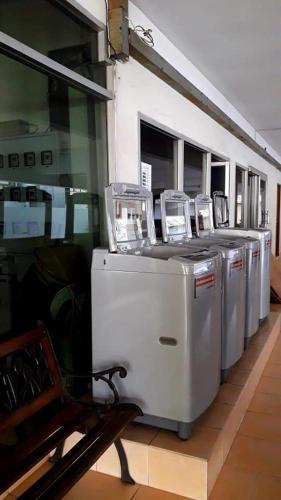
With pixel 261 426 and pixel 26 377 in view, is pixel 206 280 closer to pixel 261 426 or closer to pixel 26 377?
pixel 26 377

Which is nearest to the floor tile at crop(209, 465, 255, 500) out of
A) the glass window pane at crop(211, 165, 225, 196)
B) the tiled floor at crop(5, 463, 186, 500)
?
the tiled floor at crop(5, 463, 186, 500)

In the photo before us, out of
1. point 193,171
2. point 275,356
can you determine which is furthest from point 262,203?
point 275,356

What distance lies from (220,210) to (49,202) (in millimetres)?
2688

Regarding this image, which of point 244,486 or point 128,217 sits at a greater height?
point 128,217

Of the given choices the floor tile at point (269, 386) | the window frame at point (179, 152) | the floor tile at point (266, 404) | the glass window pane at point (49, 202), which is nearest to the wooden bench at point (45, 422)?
the glass window pane at point (49, 202)

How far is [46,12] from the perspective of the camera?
211 cm

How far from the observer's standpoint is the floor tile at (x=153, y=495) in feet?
5.70

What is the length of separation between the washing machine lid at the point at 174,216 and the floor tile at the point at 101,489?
147 centimetres

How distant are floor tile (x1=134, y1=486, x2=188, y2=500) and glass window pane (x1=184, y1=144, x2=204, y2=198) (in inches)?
110

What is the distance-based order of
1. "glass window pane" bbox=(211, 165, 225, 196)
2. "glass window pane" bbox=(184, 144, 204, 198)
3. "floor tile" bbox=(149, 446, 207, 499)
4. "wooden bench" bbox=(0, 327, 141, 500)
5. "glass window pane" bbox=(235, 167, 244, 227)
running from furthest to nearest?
"glass window pane" bbox=(235, 167, 244, 227), "glass window pane" bbox=(211, 165, 225, 196), "glass window pane" bbox=(184, 144, 204, 198), "floor tile" bbox=(149, 446, 207, 499), "wooden bench" bbox=(0, 327, 141, 500)

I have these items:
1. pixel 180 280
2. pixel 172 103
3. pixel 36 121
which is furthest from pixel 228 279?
pixel 172 103

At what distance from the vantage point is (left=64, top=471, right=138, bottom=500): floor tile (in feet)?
5.71

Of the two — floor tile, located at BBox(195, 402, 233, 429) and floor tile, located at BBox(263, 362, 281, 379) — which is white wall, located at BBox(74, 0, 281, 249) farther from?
floor tile, located at BBox(263, 362, 281, 379)

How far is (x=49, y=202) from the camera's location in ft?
7.00
